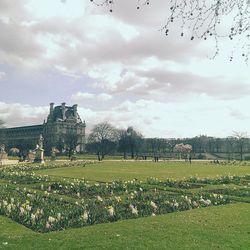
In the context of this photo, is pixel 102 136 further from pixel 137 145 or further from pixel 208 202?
pixel 208 202

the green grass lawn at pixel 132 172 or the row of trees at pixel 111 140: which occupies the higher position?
the row of trees at pixel 111 140

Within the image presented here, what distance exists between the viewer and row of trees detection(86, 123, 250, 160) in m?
94.8

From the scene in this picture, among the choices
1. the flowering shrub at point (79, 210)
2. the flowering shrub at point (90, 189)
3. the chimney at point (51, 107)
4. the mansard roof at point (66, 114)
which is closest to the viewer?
the flowering shrub at point (79, 210)

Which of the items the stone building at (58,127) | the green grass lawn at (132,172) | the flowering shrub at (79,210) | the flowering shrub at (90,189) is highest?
the stone building at (58,127)

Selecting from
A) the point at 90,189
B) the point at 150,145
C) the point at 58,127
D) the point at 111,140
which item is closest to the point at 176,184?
the point at 90,189

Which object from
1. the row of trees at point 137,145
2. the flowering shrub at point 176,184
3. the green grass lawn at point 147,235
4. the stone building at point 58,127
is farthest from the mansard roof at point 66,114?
the green grass lawn at point 147,235

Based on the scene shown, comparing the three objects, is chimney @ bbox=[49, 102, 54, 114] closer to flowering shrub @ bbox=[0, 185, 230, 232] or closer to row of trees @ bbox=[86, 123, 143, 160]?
row of trees @ bbox=[86, 123, 143, 160]

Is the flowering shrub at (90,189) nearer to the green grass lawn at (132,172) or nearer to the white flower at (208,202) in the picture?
the white flower at (208,202)

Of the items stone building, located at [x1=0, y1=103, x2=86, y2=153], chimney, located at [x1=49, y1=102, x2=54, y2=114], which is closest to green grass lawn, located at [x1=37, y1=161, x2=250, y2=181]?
stone building, located at [x1=0, y1=103, x2=86, y2=153]

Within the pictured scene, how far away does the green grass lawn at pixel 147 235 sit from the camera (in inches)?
305

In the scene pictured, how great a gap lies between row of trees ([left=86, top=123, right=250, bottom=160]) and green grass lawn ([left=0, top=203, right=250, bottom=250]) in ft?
257

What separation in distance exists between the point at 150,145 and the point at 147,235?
338 ft

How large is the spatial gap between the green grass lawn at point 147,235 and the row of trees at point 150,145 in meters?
78.2

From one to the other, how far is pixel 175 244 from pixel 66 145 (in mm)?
98943
